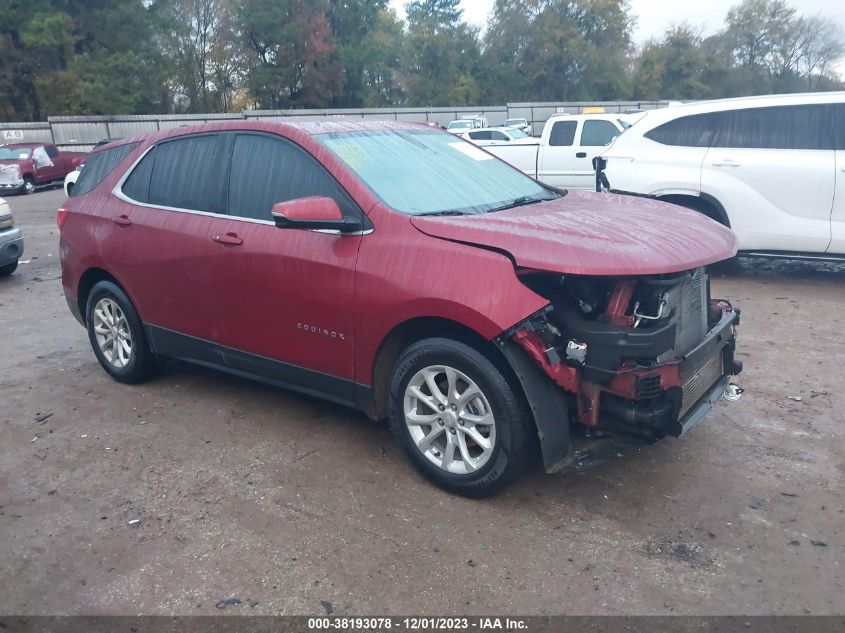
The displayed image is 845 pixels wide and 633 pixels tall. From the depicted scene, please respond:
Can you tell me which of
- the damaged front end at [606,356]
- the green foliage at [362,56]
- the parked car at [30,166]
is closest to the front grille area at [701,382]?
the damaged front end at [606,356]

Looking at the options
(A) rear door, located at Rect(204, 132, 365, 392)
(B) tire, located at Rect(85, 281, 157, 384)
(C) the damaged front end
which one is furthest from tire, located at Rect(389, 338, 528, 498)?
(B) tire, located at Rect(85, 281, 157, 384)

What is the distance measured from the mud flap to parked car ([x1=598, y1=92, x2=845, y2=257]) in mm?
5238

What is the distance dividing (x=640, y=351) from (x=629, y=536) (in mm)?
854

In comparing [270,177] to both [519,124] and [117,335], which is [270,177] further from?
[519,124]

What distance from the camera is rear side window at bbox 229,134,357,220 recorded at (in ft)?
14.0

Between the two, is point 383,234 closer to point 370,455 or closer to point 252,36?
point 370,455

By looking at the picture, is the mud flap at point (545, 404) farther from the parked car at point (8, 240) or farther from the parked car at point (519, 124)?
the parked car at point (519, 124)

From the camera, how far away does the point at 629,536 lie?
11.5ft

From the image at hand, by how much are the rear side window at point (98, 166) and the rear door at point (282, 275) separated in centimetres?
133

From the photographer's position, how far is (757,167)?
25.8ft

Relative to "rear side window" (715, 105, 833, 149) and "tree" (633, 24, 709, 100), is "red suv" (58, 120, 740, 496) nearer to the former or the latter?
"rear side window" (715, 105, 833, 149)

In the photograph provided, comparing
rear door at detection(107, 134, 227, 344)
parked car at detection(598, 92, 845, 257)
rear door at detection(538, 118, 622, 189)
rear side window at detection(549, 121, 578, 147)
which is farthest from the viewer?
rear side window at detection(549, 121, 578, 147)

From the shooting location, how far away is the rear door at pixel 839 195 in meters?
7.41

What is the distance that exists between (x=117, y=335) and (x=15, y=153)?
2108 centimetres
